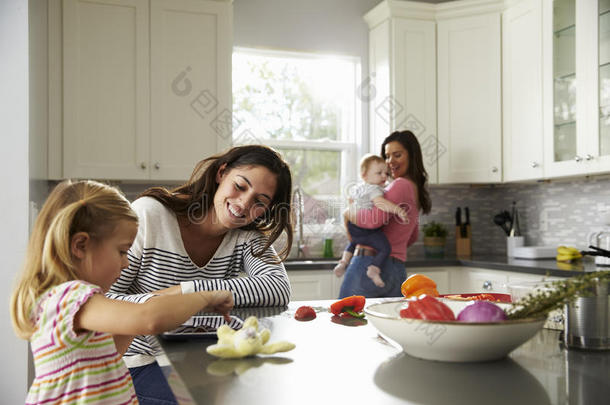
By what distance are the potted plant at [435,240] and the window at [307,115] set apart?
708mm

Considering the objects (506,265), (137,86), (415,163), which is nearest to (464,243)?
(506,265)

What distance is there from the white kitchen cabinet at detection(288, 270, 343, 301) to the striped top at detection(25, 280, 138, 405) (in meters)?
2.47

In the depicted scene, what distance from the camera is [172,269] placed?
1.70 m

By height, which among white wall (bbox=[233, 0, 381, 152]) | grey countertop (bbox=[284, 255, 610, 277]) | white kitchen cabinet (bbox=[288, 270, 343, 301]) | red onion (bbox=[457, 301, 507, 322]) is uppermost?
white wall (bbox=[233, 0, 381, 152])

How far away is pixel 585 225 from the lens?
3773mm

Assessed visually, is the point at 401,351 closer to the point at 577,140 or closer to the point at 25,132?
the point at 25,132

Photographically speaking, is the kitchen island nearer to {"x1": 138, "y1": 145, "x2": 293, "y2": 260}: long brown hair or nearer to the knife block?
{"x1": 138, "y1": 145, "x2": 293, "y2": 260}: long brown hair

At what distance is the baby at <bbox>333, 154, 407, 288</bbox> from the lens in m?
3.17

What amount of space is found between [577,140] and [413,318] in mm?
2831

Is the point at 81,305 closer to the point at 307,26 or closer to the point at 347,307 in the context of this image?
the point at 347,307

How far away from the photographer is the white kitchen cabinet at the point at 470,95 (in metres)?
4.02

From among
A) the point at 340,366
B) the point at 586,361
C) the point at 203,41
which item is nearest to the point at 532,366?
the point at 586,361

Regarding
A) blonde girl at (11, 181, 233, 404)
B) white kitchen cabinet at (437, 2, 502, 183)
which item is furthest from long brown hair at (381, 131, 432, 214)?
blonde girl at (11, 181, 233, 404)

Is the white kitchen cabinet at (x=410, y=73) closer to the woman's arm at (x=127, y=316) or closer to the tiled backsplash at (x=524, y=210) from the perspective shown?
the tiled backsplash at (x=524, y=210)
